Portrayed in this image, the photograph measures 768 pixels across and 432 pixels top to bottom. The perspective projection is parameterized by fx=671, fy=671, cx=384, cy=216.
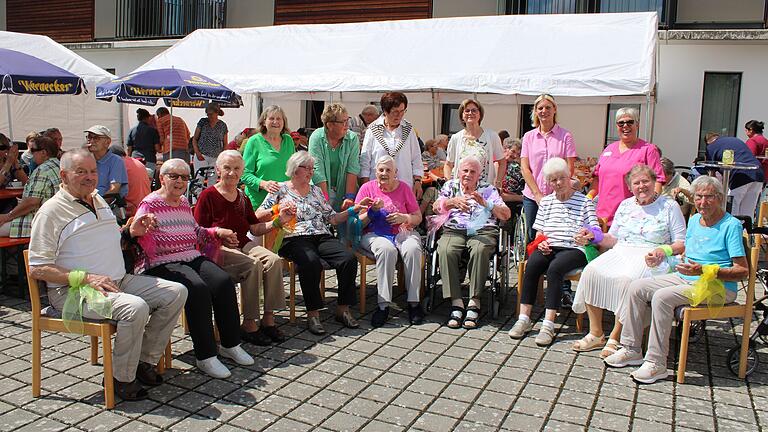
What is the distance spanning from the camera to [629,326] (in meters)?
Result: 4.27

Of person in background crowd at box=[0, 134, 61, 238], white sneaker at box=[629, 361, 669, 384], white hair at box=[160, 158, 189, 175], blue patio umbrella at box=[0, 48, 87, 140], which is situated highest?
blue patio umbrella at box=[0, 48, 87, 140]

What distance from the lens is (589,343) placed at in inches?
181

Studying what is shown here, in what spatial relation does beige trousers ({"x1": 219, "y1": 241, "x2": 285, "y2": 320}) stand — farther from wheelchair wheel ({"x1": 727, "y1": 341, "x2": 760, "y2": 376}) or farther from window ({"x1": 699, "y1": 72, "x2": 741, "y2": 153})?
window ({"x1": 699, "y1": 72, "x2": 741, "y2": 153})

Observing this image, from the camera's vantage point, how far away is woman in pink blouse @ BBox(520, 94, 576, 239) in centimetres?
572

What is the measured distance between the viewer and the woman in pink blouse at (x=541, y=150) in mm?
5723

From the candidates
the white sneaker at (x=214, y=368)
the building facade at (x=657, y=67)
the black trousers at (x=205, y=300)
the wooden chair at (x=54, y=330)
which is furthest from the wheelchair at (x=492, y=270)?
the building facade at (x=657, y=67)

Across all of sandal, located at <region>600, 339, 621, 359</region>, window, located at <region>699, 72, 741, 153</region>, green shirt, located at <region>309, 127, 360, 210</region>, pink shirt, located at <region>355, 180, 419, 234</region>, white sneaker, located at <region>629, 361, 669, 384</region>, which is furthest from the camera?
window, located at <region>699, 72, 741, 153</region>

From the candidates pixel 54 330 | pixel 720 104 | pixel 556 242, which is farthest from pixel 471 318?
pixel 720 104

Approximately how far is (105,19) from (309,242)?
674 inches

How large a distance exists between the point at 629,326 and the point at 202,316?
2645mm

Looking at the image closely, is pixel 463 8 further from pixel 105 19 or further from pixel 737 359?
pixel 737 359

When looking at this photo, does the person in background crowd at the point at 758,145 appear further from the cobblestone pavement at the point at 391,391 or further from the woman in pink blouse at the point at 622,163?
the cobblestone pavement at the point at 391,391

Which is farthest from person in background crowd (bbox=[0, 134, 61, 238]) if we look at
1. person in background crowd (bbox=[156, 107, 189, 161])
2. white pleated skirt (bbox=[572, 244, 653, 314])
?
person in background crowd (bbox=[156, 107, 189, 161])

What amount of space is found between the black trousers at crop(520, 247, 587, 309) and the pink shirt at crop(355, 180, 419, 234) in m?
1.09
